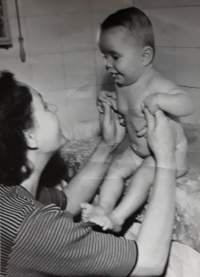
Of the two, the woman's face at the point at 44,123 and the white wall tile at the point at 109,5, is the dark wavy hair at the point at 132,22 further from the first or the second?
the woman's face at the point at 44,123

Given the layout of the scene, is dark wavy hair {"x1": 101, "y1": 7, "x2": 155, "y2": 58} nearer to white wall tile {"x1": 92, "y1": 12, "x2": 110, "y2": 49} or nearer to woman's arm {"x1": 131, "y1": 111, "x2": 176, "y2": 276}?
white wall tile {"x1": 92, "y1": 12, "x2": 110, "y2": 49}

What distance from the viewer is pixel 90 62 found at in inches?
22.0

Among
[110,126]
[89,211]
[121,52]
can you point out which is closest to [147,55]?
[121,52]

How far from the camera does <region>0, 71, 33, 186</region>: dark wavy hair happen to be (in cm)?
54

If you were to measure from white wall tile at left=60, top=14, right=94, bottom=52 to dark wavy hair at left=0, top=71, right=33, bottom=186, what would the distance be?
97mm

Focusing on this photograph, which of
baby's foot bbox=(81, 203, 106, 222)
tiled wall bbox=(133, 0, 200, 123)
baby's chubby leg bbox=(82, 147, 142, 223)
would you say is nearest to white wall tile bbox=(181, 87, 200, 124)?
tiled wall bbox=(133, 0, 200, 123)

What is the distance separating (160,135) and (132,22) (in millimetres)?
183

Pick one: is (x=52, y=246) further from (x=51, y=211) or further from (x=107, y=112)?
(x=107, y=112)

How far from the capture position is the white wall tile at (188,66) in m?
0.60

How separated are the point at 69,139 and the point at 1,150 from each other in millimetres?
118

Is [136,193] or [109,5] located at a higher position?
[109,5]

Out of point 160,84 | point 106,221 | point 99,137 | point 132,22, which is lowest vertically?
point 106,221

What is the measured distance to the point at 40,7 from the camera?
0.53 metres

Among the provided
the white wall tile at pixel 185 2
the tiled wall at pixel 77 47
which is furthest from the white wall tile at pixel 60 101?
the white wall tile at pixel 185 2
